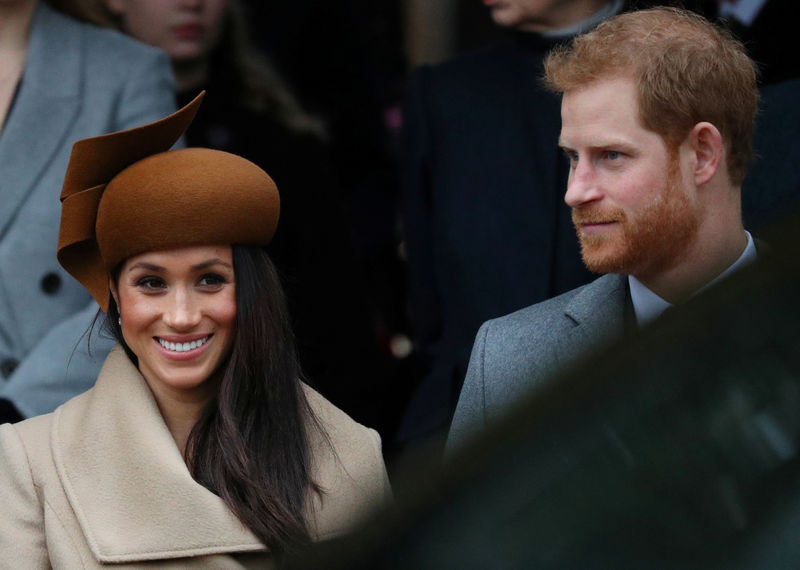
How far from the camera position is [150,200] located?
9.74ft

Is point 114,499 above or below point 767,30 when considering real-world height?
below

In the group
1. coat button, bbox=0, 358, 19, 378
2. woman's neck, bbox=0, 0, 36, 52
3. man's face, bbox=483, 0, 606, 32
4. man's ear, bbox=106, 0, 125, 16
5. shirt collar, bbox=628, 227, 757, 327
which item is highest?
woman's neck, bbox=0, 0, 36, 52

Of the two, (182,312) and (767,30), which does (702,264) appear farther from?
(767,30)

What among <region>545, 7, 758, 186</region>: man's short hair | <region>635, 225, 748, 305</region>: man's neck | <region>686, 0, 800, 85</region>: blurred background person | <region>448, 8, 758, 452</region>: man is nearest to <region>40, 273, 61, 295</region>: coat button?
<region>448, 8, 758, 452</region>: man

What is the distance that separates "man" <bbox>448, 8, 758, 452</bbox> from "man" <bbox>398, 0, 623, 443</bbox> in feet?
2.86

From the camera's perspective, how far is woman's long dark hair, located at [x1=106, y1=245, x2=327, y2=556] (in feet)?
9.89

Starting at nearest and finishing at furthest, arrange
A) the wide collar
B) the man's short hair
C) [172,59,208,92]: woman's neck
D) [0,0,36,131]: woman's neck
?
Result: 1. the man's short hair
2. the wide collar
3. [0,0,36,131]: woman's neck
4. [172,59,208,92]: woman's neck

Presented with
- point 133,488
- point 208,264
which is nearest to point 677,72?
point 208,264

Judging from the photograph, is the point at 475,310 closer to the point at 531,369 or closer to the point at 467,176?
the point at 467,176

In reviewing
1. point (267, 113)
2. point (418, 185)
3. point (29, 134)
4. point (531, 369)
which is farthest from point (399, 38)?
point (531, 369)

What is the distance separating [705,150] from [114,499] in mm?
1424

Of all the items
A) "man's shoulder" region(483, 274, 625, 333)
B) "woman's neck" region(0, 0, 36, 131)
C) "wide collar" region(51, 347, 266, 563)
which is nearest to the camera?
"wide collar" region(51, 347, 266, 563)

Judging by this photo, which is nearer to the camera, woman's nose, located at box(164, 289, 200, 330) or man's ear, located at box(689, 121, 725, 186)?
man's ear, located at box(689, 121, 725, 186)

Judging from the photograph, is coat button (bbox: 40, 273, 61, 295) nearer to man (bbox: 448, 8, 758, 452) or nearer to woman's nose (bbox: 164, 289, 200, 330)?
woman's nose (bbox: 164, 289, 200, 330)
